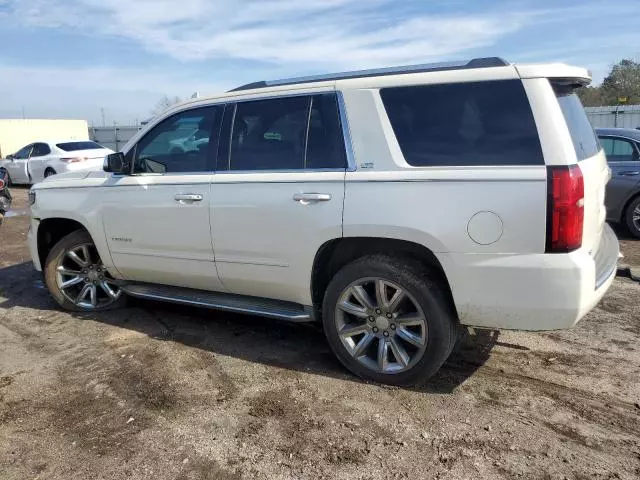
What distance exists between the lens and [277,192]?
391cm

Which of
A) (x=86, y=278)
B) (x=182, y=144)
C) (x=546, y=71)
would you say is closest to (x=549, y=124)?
(x=546, y=71)

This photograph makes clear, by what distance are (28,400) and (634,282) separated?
18.8ft

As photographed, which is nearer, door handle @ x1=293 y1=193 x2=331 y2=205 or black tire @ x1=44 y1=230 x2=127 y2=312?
door handle @ x1=293 y1=193 x2=331 y2=205

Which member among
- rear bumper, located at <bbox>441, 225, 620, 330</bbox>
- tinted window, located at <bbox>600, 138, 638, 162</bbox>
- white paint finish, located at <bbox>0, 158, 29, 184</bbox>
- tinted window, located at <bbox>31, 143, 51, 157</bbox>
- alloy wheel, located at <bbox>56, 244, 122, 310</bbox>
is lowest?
white paint finish, located at <bbox>0, 158, 29, 184</bbox>

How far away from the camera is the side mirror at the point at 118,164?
472 cm

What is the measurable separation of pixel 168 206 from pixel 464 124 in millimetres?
2379

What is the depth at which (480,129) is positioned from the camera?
331cm

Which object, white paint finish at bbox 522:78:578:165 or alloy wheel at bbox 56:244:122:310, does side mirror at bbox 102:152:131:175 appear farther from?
white paint finish at bbox 522:78:578:165

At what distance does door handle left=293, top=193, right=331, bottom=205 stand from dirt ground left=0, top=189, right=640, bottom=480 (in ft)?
4.05

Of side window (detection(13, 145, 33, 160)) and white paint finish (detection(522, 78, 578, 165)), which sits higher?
white paint finish (detection(522, 78, 578, 165))

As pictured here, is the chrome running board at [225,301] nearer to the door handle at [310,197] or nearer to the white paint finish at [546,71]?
the door handle at [310,197]

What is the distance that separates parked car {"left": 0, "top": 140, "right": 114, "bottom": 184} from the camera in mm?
16453

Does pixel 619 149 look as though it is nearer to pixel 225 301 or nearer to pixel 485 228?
pixel 485 228

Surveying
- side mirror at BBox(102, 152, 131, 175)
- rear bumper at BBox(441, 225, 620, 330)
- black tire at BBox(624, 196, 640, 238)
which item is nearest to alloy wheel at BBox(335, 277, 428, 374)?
rear bumper at BBox(441, 225, 620, 330)
